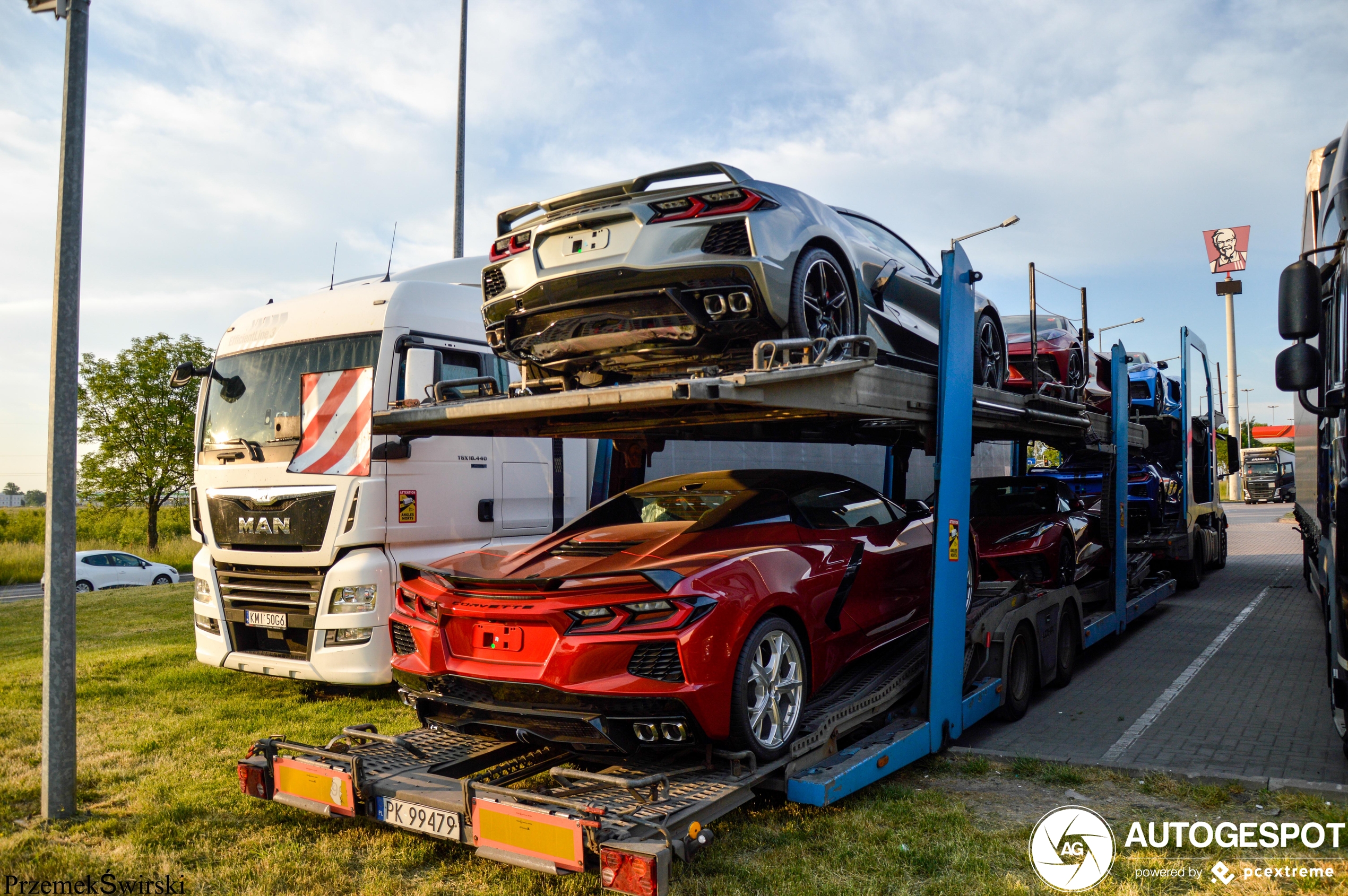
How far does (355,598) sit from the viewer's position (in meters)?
6.23

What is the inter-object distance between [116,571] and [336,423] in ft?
59.0

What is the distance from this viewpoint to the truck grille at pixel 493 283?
4820mm

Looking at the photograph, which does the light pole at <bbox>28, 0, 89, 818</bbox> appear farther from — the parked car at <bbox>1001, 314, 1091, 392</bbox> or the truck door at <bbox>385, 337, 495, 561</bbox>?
the parked car at <bbox>1001, 314, 1091, 392</bbox>

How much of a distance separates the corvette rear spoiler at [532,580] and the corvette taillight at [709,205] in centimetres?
164

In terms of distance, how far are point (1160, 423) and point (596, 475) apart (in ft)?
25.9

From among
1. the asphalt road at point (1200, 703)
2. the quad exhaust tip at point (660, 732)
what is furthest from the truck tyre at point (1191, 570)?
the quad exhaust tip at point (660, 732)

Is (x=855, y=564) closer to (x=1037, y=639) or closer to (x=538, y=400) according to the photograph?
(x=538, y=400)

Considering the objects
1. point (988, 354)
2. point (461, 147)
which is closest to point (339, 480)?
point (988, 354)

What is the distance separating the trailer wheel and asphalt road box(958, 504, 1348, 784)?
90 millimetres

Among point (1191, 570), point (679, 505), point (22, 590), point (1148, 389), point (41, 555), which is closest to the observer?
point (679, 505)

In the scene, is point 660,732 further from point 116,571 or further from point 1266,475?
point 1266,475

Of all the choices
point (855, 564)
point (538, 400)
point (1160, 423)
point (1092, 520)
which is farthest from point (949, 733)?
point (1160, 423)

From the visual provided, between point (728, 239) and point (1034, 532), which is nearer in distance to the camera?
point (728, 239)

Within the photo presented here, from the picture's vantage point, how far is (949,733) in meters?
5.15
